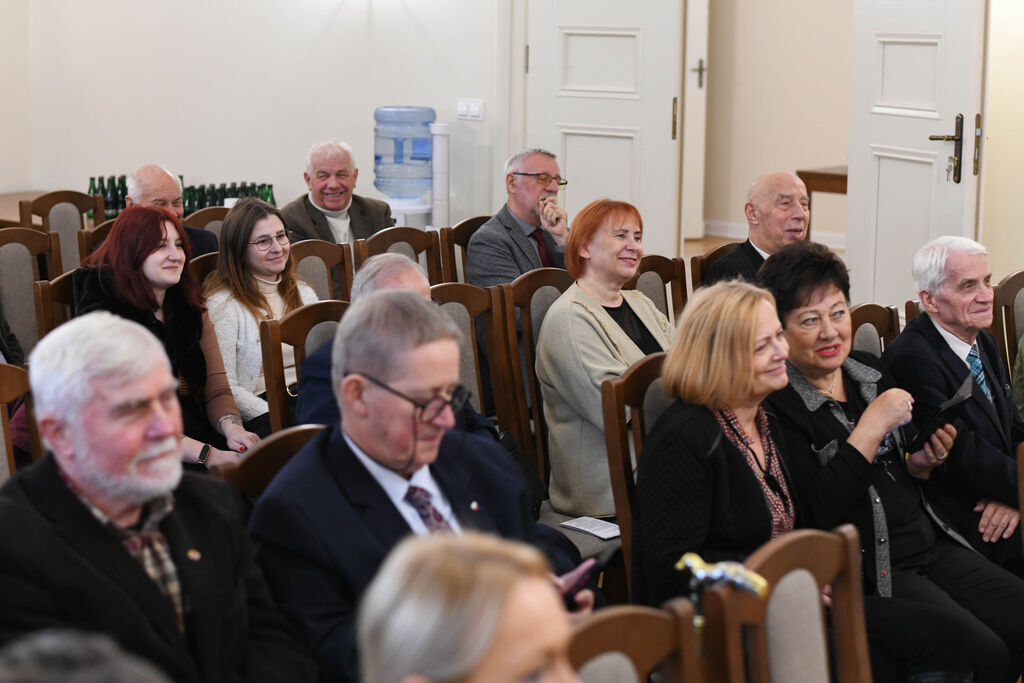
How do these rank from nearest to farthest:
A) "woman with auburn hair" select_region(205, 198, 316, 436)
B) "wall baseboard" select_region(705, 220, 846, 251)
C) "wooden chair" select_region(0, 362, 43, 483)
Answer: "wooden chair" select_region(0, 362, 43, 483) < "woman with auburn hair" select_region(205, 198, 316, 436) < "wall baseboard" select_region(705, 220, 846, 251)

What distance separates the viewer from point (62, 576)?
5.34ft

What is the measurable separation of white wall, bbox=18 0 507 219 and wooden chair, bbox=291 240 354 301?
9.32 feet

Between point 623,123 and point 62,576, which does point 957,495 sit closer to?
point 62,576

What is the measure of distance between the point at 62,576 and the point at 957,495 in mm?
2233

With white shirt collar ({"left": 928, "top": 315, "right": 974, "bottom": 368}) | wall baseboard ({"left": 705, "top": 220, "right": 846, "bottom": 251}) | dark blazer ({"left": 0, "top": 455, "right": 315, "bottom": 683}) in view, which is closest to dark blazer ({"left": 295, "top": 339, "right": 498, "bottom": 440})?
dark blazer ({"left": 0, "top": 455, "right": 315, "bottom": 683})

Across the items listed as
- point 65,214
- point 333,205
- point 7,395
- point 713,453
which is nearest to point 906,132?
point 333,205

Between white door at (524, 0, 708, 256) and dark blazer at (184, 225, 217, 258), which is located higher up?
white door at (524, 0, 708, 256)

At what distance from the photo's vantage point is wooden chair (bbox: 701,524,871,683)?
1.71m

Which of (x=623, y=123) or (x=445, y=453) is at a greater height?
(x=623, y=123)

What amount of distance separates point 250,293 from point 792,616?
2.44 metres

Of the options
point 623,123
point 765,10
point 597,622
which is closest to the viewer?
point 597,622

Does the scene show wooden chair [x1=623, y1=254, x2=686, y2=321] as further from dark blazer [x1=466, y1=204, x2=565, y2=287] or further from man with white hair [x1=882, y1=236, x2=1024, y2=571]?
man with white hair [x1=882, y1=236, x2=1024, y2=571]

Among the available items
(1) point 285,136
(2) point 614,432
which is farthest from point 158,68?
(2) point 614,432

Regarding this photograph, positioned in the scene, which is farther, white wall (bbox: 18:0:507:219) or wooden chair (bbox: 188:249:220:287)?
white wall (bbox: 18:0:507:219)
